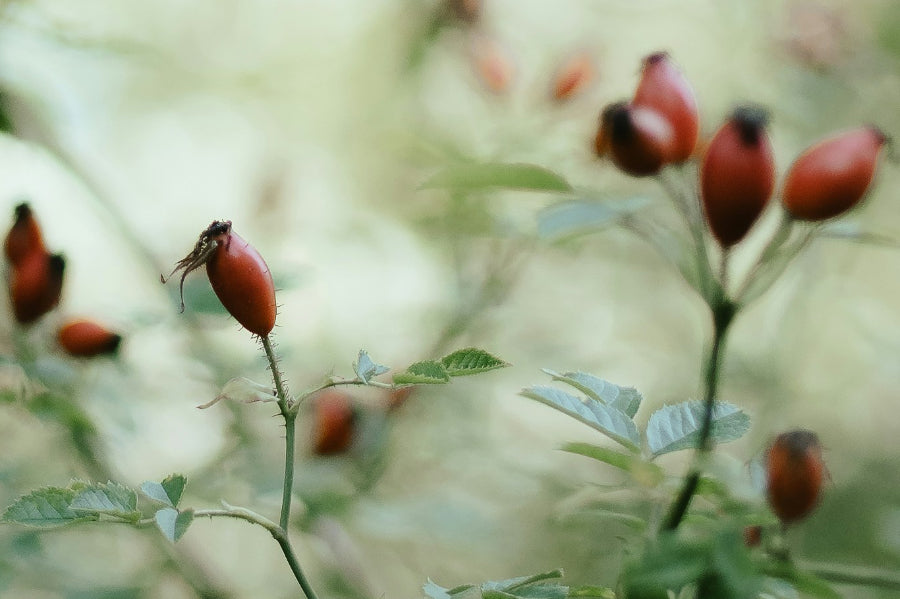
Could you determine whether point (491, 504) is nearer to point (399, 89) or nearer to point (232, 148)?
point (399, 89)

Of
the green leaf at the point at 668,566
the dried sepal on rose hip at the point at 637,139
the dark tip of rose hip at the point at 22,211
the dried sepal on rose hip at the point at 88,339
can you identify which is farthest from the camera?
the dried sepal on rose hip at the point at 88,339

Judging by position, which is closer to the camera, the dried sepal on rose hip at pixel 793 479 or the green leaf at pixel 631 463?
the green leaf at pixel 631 463

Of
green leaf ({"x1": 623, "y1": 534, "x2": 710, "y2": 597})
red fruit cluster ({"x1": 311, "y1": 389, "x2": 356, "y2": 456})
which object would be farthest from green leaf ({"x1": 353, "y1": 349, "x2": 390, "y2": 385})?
red fruit cluster ({"x1": 311, "y1": 389, "x2": 356, "y2": 456})

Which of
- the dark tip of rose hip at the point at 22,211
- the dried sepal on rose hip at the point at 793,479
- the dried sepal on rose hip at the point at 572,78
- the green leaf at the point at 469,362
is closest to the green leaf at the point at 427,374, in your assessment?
the green leaf at the point at 469,362

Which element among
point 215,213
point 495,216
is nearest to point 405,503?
point 495,216

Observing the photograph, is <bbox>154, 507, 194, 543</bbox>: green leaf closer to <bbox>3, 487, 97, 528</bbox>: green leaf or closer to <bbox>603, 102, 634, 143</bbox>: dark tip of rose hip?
<bbox>3, 487, 97, 528</bbox>: green leaf

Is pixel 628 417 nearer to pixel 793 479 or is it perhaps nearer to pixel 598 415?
pixel 598 415

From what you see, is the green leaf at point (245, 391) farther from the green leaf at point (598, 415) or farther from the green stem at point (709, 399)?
the green stem at point (709, 399)
